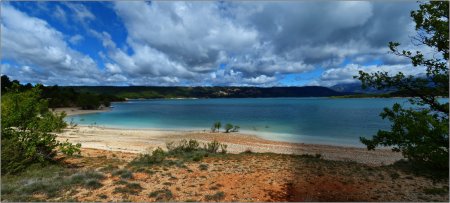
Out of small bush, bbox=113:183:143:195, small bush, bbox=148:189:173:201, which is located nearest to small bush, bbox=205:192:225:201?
small bush, bbox=148:189:173:201

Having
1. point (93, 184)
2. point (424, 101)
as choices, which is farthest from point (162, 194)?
point (424, 101)

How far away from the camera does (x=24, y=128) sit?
15977mm

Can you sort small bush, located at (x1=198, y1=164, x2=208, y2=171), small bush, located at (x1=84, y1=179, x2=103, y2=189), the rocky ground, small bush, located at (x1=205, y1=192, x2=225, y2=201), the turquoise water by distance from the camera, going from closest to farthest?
small bush, located at (x1=205, y1=192, x2=225, y2=201) < the rocky ground < small bush, located at (x1=84, y1=179, x2=103, y2=189) < small bush, located at (x1=198, y1=164, x2=208, y2=171) < the turquoise water

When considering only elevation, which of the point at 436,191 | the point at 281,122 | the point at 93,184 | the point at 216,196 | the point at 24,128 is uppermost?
the point at 24,128

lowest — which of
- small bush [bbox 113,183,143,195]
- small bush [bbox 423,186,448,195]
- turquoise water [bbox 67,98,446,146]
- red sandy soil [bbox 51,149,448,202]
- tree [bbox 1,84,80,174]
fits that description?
turquoise water [bbox 67,98,446,146]

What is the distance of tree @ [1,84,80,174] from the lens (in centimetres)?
1489

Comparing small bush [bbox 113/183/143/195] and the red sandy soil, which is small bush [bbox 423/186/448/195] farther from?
small bush [bbox 113/183/143/195]

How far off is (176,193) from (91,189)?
337 cm

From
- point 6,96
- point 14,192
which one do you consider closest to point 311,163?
point 14,192

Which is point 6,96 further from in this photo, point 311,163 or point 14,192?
point 311,163

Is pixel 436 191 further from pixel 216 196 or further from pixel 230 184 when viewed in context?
pixel 216 196

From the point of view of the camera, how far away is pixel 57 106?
348 ft

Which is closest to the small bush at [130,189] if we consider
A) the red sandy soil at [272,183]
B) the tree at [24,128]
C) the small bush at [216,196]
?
the red sandy soil at [272,183]

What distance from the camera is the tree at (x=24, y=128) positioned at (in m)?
14.9
